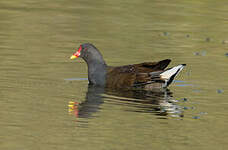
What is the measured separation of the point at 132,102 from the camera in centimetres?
1291

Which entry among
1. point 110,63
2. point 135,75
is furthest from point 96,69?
point 110,63

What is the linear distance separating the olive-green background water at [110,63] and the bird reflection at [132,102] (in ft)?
0.18

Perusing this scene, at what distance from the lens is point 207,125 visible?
11094 millimetres

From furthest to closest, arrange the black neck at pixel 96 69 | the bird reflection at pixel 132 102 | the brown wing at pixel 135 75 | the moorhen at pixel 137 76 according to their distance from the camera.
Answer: the black neck at pixel 96 69 < the brown wing at pixel 135 75 < the moorhen at pixel 137 76 < the bird reflection at pixel 132 102

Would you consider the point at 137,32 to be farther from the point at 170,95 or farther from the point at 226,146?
the point at 226,146

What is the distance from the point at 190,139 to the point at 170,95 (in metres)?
3.65

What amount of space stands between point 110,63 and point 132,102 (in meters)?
3.79

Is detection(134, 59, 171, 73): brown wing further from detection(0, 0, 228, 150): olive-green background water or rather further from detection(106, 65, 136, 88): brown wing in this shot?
detection(0, 0, 228, 150): olive-green background water

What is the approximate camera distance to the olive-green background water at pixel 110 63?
10.2 meters

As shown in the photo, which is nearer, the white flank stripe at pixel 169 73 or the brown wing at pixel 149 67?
the white flank stripe at pixel 169 73

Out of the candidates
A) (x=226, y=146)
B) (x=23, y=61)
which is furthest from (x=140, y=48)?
(x=226, y=146)

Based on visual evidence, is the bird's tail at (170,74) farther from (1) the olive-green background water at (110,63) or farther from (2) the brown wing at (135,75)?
(1) the olive-green background water at (110,63)

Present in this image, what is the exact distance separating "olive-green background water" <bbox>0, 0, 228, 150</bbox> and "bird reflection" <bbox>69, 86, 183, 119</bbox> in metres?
0.05

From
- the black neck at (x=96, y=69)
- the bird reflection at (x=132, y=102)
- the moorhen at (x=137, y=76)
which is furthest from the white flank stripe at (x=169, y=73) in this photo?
the black neck at (x=96, y=69)
